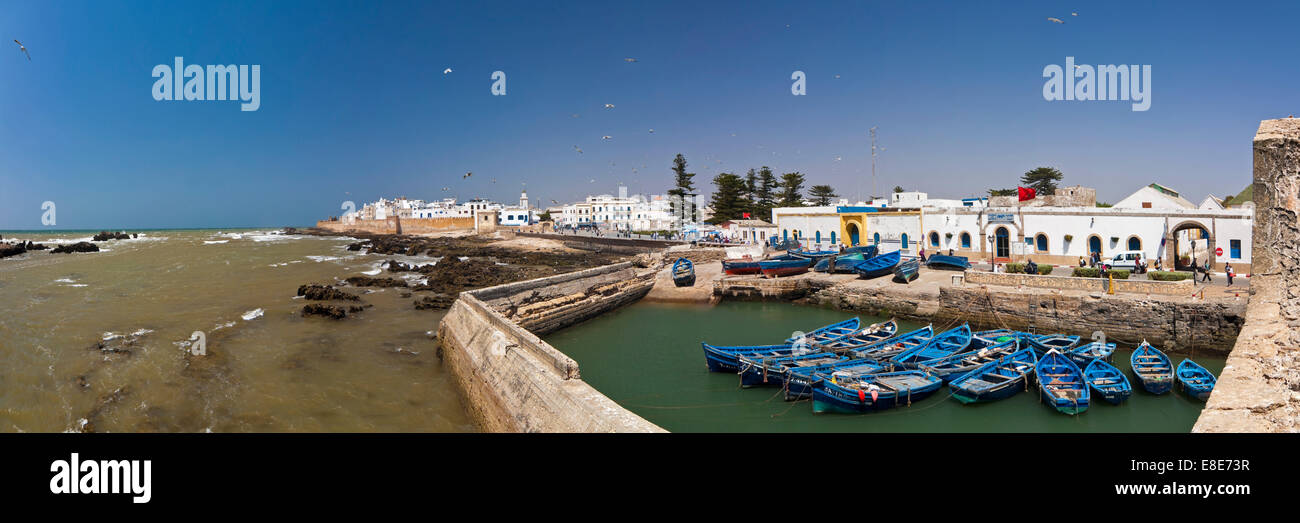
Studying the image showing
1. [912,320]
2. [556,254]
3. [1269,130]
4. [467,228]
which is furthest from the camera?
[467,228]

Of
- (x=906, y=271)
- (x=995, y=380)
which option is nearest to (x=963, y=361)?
(x=995, y=380)

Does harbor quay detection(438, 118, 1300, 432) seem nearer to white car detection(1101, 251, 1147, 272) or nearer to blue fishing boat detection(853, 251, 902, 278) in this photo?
blue fishing boat detection(853, 251, 902, 278)

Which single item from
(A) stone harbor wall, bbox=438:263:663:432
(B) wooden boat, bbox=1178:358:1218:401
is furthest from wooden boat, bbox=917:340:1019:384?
(A) stone harbor wall, bbox=438:263:663:432

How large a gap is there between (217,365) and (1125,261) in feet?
106

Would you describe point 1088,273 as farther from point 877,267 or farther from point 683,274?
point 683,274

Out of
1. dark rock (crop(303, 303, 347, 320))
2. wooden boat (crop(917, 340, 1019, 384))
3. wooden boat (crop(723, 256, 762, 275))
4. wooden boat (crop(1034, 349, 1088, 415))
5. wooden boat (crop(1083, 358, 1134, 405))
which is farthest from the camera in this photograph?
wooden boat (crop(723, 256, 762, 275))

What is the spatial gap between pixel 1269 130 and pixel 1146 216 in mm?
24097

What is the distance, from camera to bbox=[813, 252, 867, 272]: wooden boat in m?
28.8

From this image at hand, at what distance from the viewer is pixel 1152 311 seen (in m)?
17.5

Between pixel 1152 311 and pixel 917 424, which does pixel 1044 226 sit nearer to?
pixel 1152 311

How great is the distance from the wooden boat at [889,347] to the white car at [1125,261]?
10.6m

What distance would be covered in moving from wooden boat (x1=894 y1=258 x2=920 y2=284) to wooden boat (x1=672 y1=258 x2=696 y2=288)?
10.3 m

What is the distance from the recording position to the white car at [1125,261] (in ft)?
74.0
